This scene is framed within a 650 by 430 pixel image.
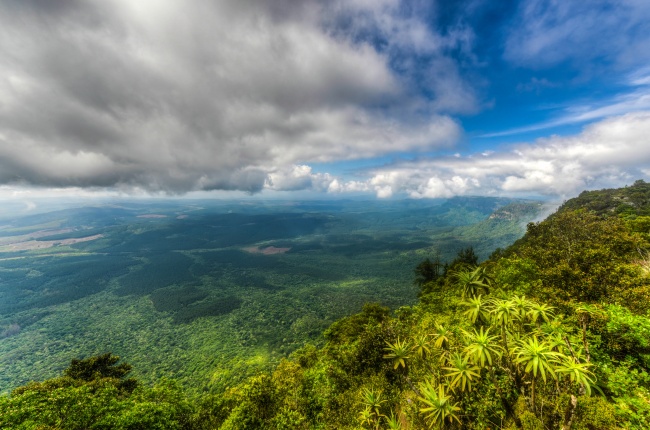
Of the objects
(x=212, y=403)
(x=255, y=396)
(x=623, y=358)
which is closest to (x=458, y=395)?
(x=623, y=358)

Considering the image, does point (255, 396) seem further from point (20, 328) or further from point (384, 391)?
point (20, 328)

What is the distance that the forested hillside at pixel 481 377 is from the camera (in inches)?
498

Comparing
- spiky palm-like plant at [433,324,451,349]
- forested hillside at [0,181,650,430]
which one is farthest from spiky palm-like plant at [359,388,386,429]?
spiky palm-like plant at [433,324,451,349]

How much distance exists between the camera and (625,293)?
18.8m

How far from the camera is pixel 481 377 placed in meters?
16.1

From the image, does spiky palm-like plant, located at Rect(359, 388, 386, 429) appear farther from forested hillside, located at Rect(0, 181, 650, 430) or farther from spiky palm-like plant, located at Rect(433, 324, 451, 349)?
spiky palm-like plant, located at Rect(433, 324, 451, 349)

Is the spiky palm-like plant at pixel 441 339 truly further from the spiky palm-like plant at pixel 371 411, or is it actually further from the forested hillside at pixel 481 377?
the spiky palm-like plant at pixel 371 411

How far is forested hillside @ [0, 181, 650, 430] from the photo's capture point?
1265cm

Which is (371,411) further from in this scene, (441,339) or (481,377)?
(481,377)

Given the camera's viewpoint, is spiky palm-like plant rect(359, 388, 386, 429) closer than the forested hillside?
No

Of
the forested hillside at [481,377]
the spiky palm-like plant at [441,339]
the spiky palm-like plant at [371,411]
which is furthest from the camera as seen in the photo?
the spiky palm-like plant at [371,411]

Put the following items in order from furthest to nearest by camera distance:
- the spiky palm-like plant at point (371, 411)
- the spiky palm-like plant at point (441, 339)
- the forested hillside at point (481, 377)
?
1. the spiky palm-like plant at point (371, 411)
2. the spiky palm-like plant at point (441, 339)
3. the forested hillside at point (481, 377)

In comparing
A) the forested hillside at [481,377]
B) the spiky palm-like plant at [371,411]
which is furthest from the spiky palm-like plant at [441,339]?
the spiky palm-like plant at [371,411]

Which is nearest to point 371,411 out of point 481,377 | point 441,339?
point 441,339
